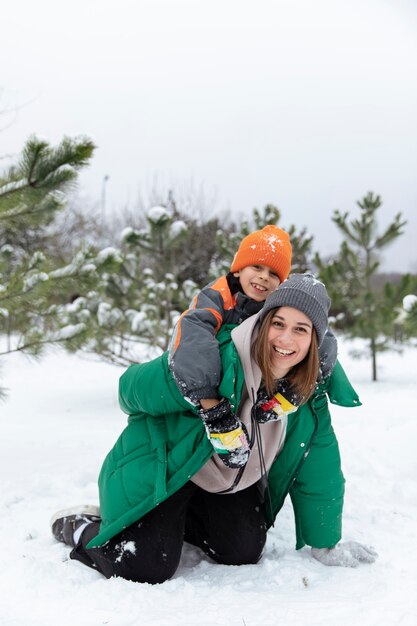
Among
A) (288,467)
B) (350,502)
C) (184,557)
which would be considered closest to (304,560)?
(288,467)

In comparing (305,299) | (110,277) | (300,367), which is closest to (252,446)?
(300,367)

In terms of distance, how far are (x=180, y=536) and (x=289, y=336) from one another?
0.98m

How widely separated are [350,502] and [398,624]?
1224 mm

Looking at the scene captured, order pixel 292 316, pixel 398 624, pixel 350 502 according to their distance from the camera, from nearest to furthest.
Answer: pixel 398 624 < pixel 292 316 < pixel 350 502

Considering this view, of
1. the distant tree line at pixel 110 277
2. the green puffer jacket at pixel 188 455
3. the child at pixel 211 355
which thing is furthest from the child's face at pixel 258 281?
the distant tree line at pixel 110 277

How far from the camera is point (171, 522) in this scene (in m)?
2.07

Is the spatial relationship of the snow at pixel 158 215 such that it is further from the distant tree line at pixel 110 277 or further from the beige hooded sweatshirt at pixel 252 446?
the beige hooded sweatshirt at pixel 252 446

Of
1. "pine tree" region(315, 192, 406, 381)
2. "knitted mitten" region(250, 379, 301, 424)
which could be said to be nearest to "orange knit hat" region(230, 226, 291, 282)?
"knitted mitten" region(250, 379, 301, 424)

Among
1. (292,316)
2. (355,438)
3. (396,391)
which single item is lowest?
(396,391)

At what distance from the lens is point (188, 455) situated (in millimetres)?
1986

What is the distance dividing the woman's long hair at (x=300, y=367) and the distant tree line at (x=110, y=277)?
5.51ft

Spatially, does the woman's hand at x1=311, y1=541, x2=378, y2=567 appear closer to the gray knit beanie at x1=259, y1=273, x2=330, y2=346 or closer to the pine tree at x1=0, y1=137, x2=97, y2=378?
the gray knit beanie at x1=259, y1=273, x2=330, y2=346

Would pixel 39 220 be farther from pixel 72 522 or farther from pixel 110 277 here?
pixel 110 277

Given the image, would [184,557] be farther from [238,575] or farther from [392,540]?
[392,540]
